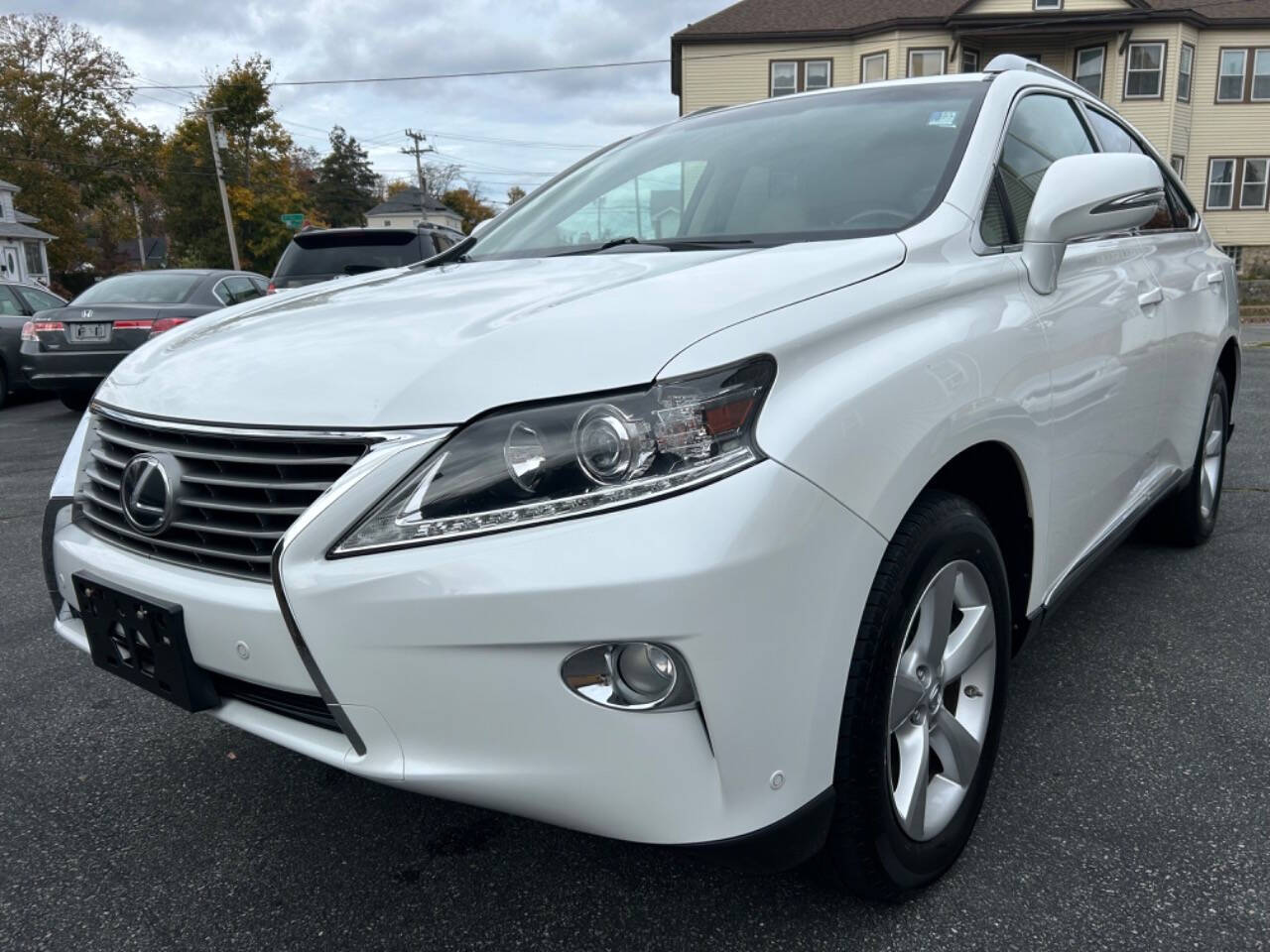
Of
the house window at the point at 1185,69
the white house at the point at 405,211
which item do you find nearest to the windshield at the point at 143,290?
the house window at the point at 1185,69

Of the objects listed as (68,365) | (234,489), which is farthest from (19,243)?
(234,489)

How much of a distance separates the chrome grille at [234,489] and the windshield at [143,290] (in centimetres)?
818

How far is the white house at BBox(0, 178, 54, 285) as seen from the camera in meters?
42.1

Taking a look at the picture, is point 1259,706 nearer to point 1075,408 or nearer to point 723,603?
point 1075,408

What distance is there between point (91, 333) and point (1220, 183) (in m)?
29.6

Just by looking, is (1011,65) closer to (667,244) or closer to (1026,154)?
(1026,154)

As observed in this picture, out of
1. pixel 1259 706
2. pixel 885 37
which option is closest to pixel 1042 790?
pixel 1259 706

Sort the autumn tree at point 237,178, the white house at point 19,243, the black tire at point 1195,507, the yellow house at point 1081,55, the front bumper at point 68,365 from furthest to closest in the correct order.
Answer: the white house at point 19,243 → the autumn tree at point 237,178 → the yellow house at point 1081,55 → the front bumper at point 68,365 → the black tire at point 1195,507

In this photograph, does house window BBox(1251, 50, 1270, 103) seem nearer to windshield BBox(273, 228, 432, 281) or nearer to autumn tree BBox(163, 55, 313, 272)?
windshield BBox(273, 228, 432, 281)

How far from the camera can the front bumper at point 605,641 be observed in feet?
4.54

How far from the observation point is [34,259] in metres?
45.5

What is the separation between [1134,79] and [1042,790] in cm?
2928

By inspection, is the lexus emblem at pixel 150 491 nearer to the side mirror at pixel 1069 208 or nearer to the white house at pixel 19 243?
the side mirror at pixel 1069 208

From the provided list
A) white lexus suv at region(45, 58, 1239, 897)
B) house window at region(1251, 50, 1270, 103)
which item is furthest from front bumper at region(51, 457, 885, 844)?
house window at region(1251, 50, 1270, 103)
